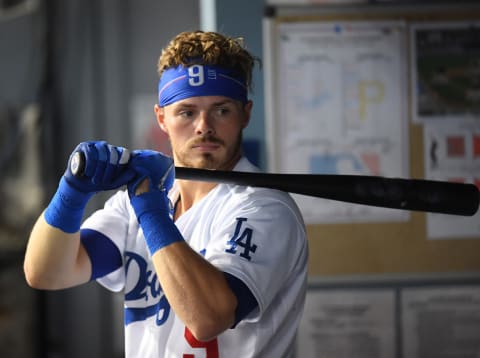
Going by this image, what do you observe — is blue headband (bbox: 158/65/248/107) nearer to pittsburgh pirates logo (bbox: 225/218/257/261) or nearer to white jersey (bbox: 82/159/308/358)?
white jersey (bbox: 82/159/308/358)

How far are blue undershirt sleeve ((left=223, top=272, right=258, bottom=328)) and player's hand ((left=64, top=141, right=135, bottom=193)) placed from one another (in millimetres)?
271

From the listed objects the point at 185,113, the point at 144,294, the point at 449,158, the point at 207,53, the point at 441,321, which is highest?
the point at 207,53

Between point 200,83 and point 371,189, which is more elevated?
point 200,83

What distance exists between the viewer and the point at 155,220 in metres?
1.18

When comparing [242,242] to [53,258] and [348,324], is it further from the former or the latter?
[348,324]

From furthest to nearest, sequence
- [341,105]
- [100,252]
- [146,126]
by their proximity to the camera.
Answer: [146,126]
[341,105]
[100,252]

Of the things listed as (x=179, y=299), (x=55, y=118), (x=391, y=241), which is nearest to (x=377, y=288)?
(x=391, y=241)

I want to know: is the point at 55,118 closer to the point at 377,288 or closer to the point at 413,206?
the point at 377,288

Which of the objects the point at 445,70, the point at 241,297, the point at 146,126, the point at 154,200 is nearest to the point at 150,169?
the point at 154,200

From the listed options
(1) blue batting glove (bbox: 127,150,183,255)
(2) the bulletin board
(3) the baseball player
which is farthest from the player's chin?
(2) the bulletin board

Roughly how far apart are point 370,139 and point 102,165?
113 centimetres

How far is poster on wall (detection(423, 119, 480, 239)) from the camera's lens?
209cm

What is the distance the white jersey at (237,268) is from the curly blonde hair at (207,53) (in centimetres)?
22

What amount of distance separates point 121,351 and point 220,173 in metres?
2.49
